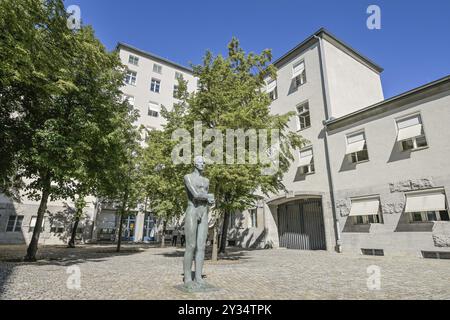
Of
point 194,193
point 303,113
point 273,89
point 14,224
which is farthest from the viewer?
point 14,224

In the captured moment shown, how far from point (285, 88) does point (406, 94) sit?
976 cm

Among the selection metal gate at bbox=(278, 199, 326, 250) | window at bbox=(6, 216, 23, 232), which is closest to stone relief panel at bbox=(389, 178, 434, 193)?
metal gate at bbox=(278, 199, 326, 250)

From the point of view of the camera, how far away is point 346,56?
2119cm

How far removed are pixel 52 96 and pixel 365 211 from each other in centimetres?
1618

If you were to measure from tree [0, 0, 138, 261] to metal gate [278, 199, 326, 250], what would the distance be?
13478mm

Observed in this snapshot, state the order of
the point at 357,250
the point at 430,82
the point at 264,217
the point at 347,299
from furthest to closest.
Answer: the point at 264,217 < the point at 357,250 < the point at 430,82 < the point at 347,299

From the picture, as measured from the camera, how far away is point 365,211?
14.7m

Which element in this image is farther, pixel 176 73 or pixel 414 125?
pixel 176 73

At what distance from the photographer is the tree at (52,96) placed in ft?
26.9

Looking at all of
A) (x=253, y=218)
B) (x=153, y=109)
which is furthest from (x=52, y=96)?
(x=153, y=109)

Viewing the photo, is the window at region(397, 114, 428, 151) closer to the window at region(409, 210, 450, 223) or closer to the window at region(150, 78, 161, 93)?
the window at region(409, 210, 450, 223)

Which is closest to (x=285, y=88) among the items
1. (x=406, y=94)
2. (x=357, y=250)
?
(x=406, y=94)

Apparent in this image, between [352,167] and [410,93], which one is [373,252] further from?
[410,93]

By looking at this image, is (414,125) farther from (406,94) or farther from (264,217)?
(264,217)
